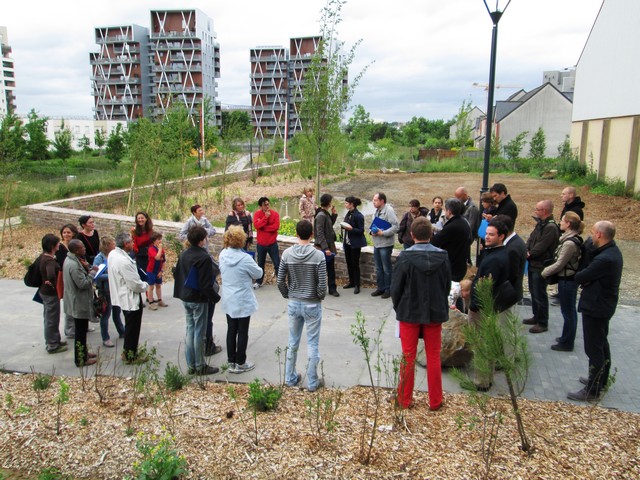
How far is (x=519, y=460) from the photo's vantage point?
149 inches

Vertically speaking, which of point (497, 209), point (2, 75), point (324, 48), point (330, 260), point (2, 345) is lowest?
point (2, 345)

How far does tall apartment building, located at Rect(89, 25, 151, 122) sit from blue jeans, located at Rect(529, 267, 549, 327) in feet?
309

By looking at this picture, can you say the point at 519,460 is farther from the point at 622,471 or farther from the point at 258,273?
the point at 258,273

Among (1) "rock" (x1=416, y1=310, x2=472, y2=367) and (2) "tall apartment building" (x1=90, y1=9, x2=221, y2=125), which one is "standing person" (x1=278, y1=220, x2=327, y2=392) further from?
(2) "tall apartment building" (x1=90, y1=9, x2=221, y2=125)

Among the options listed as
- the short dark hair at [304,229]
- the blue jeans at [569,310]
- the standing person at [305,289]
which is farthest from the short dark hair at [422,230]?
the blue jeans at [569,310]

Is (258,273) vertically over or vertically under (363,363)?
over

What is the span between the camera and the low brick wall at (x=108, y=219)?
8.74 metres

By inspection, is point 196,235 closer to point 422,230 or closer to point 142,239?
point 422,230

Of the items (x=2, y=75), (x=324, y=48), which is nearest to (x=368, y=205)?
(x=324, y=48)

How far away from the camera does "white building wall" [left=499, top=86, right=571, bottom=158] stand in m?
50.8

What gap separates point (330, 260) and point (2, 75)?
112427 mm

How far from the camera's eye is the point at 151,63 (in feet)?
308

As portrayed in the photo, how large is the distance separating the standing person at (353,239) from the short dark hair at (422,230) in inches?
140

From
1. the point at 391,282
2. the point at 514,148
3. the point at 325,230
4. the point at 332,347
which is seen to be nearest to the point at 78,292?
the point at 332,347
